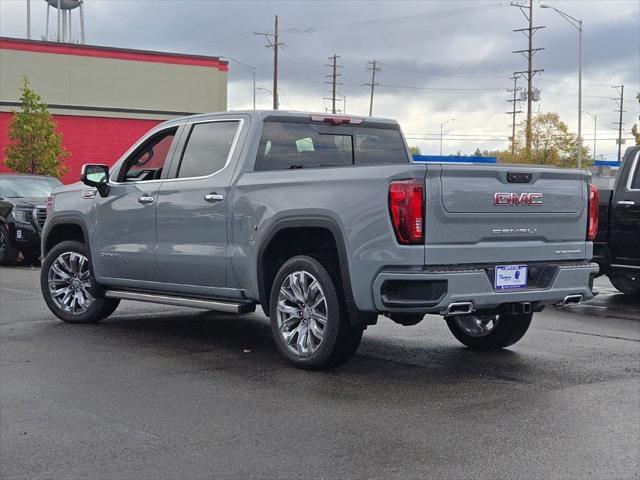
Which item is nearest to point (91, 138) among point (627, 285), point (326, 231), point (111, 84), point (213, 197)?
point (111, 84)

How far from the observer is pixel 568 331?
9547mm

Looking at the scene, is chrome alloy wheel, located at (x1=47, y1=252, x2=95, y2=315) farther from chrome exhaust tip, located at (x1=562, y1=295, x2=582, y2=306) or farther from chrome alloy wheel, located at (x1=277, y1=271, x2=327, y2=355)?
chrome exhaust tip, located at (x1=562, y1=295, x2=582, y2=306)

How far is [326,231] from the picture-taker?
6.99 meters

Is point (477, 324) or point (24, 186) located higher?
point (24, 186)

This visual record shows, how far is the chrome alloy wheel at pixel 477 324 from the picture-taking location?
817 centimetres

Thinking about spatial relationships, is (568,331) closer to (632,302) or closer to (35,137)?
(632,302)

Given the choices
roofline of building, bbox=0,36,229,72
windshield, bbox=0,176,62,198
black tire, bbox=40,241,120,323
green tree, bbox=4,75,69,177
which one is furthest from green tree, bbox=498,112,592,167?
black tire, bbox=40,241,120,323

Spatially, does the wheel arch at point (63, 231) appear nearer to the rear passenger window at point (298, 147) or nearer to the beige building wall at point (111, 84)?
the rear passenger window at point (298, 147)

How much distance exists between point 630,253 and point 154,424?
8.12m

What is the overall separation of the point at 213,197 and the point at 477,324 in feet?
8.53

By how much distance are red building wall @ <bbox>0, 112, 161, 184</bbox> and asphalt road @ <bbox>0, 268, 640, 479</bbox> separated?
37.3m

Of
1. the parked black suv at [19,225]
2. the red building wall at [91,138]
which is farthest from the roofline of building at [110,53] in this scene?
the parked black suv at [19,225]

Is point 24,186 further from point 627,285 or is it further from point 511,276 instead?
point 511,276

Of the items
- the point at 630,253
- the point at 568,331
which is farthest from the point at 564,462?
the point at 630,253
